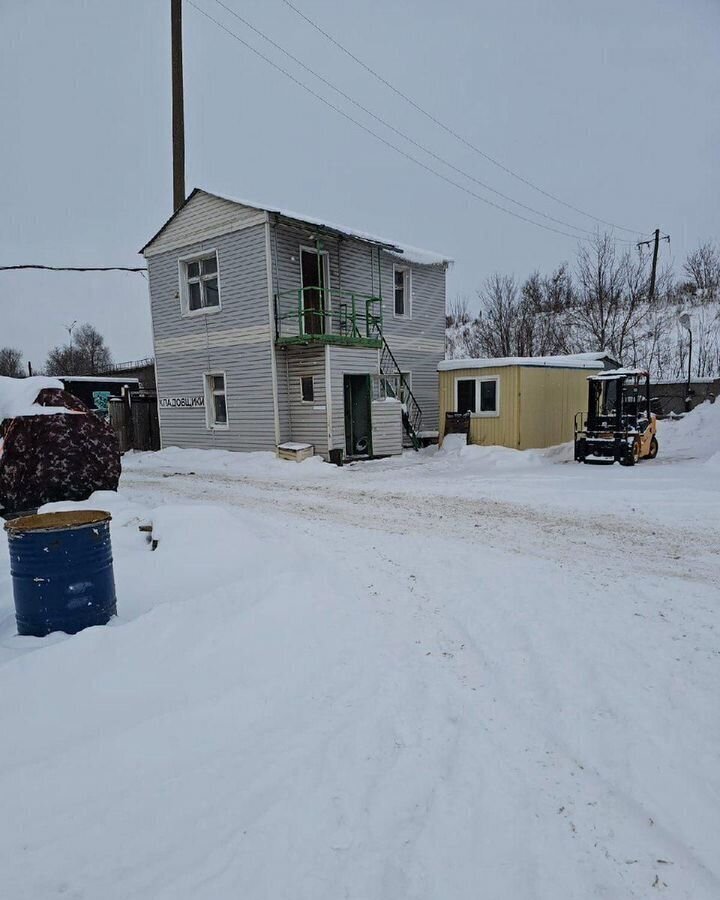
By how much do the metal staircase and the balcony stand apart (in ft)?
1.90

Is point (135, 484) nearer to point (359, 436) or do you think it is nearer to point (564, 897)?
point (359, 436)

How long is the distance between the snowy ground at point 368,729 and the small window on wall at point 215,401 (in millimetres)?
10821

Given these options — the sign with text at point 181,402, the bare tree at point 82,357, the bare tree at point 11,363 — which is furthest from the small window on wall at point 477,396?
the bare tree at point 11,363

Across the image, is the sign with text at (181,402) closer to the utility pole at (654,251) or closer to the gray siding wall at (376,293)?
the gray siding wall at (376,293)

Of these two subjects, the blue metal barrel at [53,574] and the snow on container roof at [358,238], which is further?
the snow on container roof at [358,238]

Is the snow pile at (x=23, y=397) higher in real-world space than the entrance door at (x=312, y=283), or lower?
lower

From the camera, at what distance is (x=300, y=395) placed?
14828 mm

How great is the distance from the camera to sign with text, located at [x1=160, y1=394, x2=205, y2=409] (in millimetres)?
16562

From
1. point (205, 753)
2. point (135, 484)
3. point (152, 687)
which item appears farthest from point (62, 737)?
point (135, 484)

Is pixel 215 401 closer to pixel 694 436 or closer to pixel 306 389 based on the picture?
pixel 306 389

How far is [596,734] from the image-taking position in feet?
9.12

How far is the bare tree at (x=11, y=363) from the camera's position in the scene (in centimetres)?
7219

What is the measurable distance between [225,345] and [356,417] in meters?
4.42


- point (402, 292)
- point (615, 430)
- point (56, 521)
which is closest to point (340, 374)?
point (402, 292)
